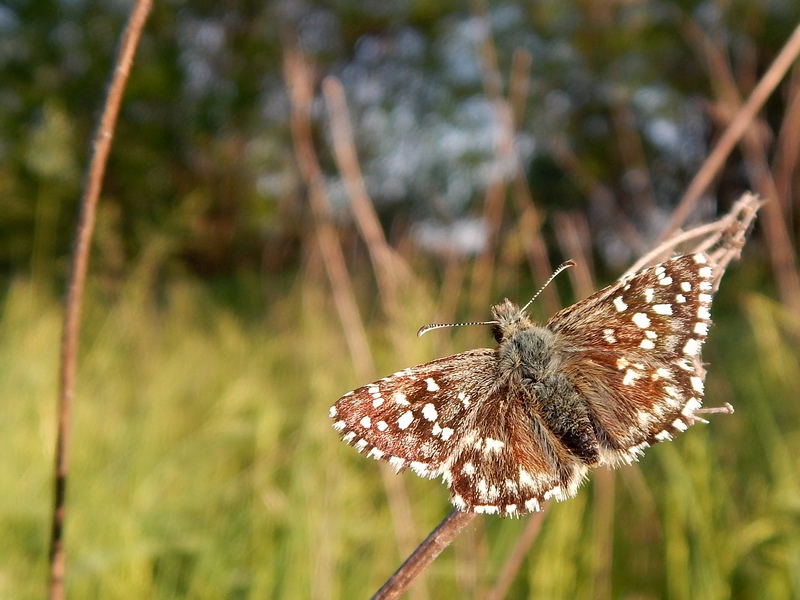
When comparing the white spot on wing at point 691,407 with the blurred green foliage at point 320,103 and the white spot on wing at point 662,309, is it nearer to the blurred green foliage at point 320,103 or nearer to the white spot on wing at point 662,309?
the white spot on wing at point 662,309

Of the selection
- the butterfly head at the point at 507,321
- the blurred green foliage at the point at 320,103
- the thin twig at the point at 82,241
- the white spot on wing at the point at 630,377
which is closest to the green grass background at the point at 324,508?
the butterfly head at the point at 507,321

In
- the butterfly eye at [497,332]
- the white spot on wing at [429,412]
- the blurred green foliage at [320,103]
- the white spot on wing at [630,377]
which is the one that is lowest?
the white spot on wing at [630,377]

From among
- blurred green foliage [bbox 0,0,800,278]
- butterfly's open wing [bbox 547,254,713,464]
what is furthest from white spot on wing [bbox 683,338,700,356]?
blurred green foliage [bbox 0,0,800,278]

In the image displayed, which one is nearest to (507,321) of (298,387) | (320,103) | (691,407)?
(691,407)

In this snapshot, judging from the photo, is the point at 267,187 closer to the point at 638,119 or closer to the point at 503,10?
the point at 503,10

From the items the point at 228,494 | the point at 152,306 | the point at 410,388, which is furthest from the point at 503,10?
the point at 410,388

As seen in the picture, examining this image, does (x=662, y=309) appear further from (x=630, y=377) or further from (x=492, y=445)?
(x=492, y=445)
